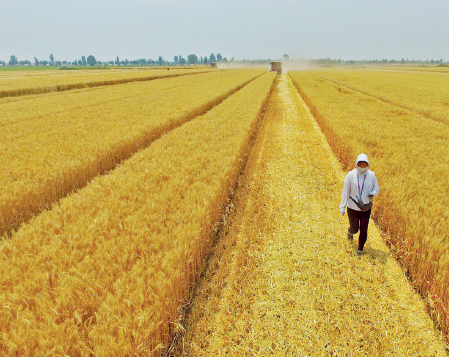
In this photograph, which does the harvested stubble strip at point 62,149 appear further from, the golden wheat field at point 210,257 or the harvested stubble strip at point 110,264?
the harvested stubble strip at point 110,264

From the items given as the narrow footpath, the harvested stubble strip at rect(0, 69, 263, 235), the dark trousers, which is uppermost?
the harvested stubble strip at rect(0, 69, 263, 235)

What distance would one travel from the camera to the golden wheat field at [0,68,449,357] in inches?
105

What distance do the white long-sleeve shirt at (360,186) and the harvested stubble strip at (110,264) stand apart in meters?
2.47

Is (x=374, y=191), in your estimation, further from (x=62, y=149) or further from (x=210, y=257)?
(x=62, y=149)

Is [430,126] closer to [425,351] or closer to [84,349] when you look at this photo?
[425,351]

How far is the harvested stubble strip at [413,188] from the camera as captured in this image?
3.76 metres

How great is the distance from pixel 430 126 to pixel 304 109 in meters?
8.94

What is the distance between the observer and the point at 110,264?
3.23 metres

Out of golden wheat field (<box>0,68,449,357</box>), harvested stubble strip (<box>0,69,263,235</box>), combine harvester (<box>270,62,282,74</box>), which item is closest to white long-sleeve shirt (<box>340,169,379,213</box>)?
golden wheat field (<box>0,68,449,357</box>)

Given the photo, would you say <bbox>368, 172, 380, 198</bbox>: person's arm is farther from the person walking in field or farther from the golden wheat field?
the golden wheat field

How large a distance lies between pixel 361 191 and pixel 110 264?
3.94 m

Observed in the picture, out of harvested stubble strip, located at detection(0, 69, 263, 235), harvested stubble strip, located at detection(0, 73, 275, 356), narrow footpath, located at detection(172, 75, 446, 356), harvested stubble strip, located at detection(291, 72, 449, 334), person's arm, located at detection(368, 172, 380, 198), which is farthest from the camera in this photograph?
harvested stubble strip, located at detection(0, 69, 263, 235)

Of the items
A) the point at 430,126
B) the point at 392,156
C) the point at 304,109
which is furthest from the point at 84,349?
→ the point at 304,109

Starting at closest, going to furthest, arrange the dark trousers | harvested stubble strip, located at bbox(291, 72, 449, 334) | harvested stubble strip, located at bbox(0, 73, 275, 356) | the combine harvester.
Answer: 1. harvested stubble strip, located at bbox(0, 73, 275, 356)
2. harvested stubble strip, located at bbox(291, 72, 449, 334)
3. the dark trousers
4. the combine harvester
